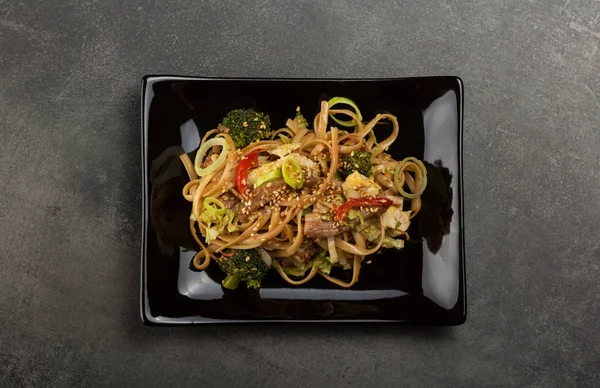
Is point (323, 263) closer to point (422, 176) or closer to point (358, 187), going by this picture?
point (358, 187)

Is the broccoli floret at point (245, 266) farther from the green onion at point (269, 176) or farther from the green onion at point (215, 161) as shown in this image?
the green onion at point (215, 161)

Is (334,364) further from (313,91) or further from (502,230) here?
(313,91)

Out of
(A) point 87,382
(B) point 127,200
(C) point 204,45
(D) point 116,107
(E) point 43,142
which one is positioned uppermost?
(C) point 204,45

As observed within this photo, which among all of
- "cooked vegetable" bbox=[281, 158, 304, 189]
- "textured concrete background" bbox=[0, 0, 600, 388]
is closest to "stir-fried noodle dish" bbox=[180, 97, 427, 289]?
"cooked vegetable" bbox=[281, 158, 304, 189]

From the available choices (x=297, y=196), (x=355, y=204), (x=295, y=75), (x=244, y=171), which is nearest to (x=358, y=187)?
(x=355, y=204)

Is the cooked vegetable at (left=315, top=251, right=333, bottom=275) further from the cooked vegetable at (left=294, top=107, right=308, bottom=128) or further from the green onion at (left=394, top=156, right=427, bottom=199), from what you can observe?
the cooked vegetable at (left=294, top=107, right=308, bottom=128)

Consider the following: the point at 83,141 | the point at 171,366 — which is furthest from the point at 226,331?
the point at 83,141
